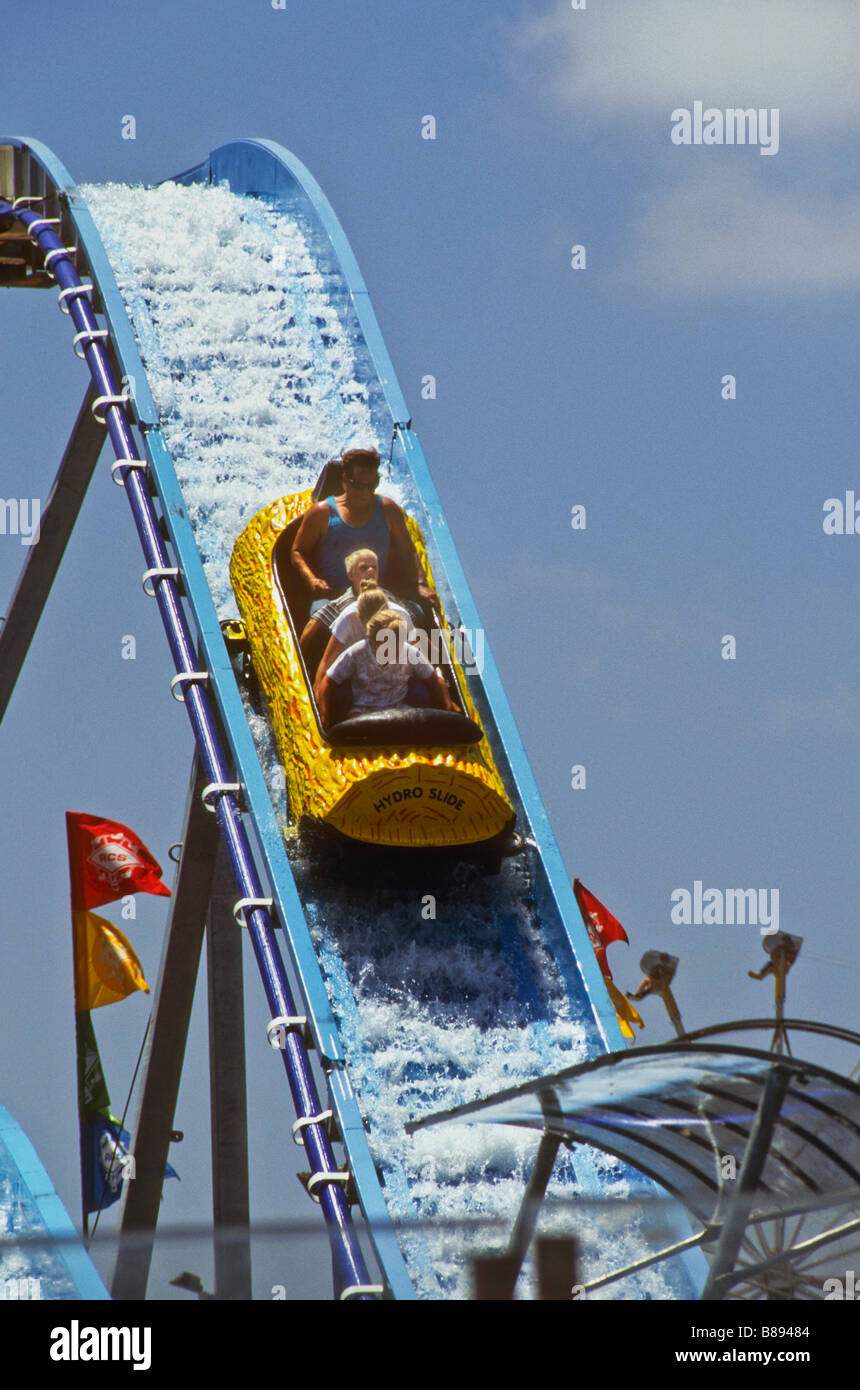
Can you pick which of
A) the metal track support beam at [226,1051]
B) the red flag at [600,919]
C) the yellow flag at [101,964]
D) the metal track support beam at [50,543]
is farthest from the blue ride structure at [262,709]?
the red flag at [600,919]

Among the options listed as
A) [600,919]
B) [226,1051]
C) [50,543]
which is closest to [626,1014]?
[600,919]

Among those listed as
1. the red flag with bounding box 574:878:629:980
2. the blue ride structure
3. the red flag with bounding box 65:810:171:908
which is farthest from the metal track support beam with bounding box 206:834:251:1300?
the red flag with bounding box 574:878:629:980

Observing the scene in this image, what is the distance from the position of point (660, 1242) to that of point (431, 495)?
9.44 m

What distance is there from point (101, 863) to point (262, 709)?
4629mm

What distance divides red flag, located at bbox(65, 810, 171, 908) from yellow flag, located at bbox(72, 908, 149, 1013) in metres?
0.17

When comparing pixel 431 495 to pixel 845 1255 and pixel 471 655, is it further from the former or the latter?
pixel 845 1255

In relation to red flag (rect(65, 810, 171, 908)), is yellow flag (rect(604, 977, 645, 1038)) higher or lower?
lower

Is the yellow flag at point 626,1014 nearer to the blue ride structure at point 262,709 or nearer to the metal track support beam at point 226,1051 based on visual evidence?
the metal track support beam at point 226,1051

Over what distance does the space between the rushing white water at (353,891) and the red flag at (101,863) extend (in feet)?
12.8

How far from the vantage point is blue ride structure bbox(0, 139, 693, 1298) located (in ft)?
34.0

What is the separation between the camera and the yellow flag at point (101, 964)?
53.5ft

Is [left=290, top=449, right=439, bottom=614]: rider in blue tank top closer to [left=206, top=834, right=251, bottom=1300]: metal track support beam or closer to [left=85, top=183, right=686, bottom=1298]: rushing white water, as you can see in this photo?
[left=85, top=183, right=686, bottom=1298]: rushing white water
